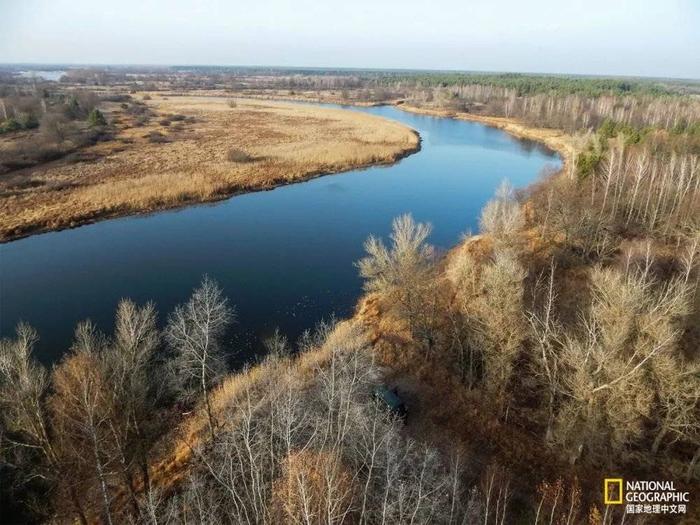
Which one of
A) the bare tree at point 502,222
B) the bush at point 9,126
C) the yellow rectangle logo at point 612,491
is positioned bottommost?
the yellow rectangle logo at point 612,491

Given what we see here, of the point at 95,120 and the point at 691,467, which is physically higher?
the point at 95,120

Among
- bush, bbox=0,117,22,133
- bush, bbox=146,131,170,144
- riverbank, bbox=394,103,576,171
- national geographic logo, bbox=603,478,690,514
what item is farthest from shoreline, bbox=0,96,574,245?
bush, bbox=0,117,22,133

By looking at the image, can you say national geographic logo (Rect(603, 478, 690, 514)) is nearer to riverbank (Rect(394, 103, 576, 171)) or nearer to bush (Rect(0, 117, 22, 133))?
riverbank (Rect(394, 103, 576, 171))

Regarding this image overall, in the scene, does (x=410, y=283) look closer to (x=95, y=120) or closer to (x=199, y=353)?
(x=199, y=353)

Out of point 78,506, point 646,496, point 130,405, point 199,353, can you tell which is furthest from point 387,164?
point 78,506

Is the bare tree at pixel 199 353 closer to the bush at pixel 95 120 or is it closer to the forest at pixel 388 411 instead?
the forest at pixel 388 411

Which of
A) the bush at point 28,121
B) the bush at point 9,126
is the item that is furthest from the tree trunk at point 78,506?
the bush at point 28,121

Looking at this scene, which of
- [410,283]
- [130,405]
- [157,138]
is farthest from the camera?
[157,138]
